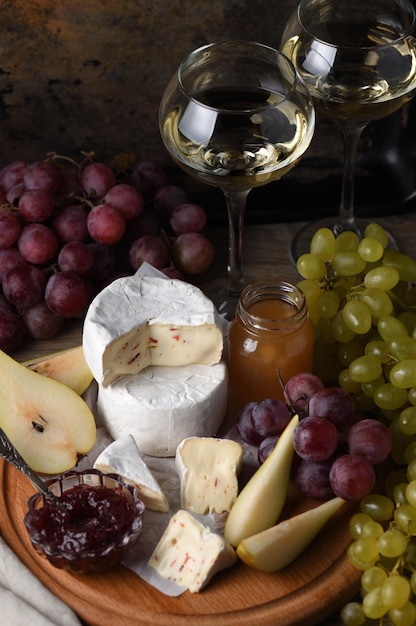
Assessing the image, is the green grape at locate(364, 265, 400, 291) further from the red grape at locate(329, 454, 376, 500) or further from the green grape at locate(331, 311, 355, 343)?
the red grape at locate(329, 454, 376, 500)

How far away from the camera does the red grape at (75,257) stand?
1689 millimetres

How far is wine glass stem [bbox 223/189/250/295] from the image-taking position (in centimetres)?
164

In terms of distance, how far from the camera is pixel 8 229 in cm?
169

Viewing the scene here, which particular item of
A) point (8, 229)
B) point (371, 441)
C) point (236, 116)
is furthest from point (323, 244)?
point (8, 229)

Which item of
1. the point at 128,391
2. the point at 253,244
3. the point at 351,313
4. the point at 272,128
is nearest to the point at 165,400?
the point at 128,391

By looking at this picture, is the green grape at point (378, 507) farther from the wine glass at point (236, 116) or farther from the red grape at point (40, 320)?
the red grape at point (40, 320)

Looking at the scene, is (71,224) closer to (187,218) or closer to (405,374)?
(187,218)

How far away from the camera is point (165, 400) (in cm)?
143

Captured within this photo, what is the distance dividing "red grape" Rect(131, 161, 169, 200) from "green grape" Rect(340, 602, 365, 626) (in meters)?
0.92

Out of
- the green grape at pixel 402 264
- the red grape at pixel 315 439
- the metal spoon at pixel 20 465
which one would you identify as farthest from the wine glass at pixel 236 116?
the metal spoon at pixel 20 465

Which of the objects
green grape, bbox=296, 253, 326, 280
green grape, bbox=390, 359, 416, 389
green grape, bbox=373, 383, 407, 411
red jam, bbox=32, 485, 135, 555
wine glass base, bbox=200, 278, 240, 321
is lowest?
wine glass base, bbox=200, 278, 240, 321

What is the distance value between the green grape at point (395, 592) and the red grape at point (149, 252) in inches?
30.2

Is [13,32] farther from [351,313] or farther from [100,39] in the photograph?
[351,313]

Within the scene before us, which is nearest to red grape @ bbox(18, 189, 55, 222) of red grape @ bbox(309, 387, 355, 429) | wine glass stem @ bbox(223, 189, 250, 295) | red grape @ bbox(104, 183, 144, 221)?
red grape @ bbox(104, 183, 144, 221)
